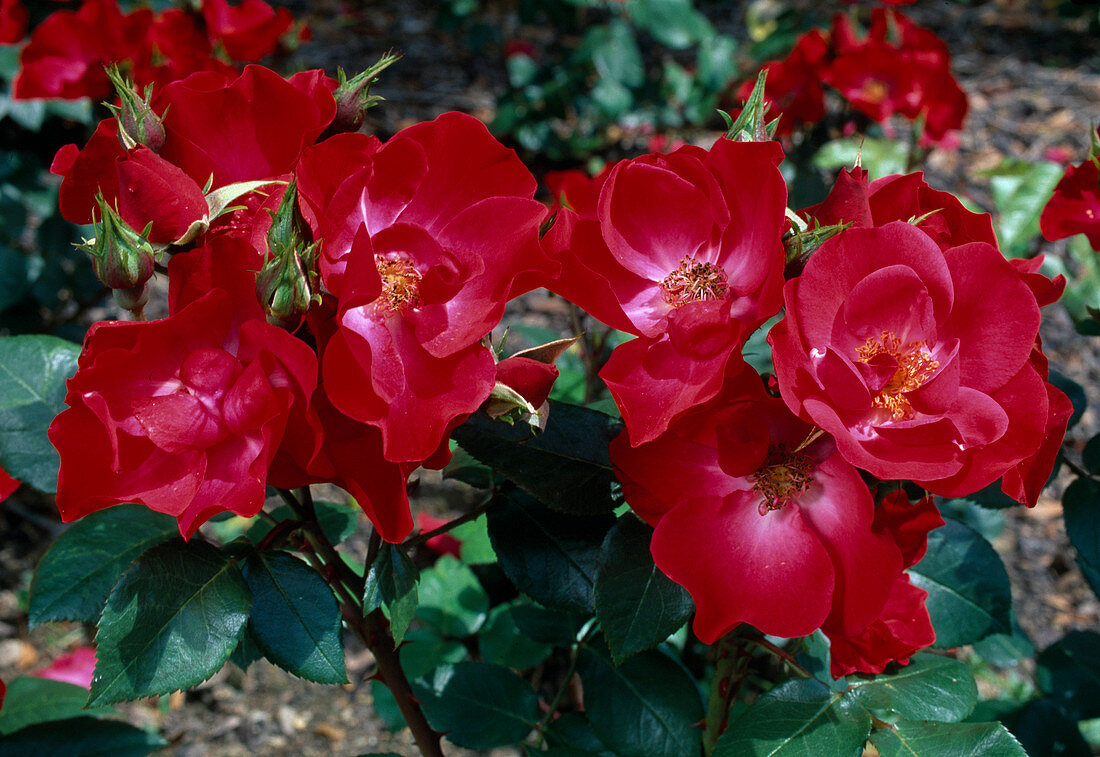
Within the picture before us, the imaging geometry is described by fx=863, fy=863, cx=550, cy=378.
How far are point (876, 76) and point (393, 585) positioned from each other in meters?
1.71

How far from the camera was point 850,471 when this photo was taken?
0.64 m

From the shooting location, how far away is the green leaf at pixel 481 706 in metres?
1.16

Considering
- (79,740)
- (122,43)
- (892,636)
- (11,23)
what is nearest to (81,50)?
(122,43)

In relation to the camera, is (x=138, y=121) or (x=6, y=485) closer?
(x=138, y=121)

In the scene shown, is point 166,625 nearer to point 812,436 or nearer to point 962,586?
point 812,436

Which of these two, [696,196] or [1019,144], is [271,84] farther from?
[1019,144]

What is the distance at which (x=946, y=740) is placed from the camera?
80 centimetres

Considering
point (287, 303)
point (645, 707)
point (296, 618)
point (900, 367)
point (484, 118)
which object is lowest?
point (484, 118)

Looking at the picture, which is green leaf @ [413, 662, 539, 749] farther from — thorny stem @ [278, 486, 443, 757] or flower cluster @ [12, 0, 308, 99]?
flower cluster @ [12, 0, 308, 99]

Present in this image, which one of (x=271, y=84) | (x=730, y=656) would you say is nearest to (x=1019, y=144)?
(x=730, y=656)

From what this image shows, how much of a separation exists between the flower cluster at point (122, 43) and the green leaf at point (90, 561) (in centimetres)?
104

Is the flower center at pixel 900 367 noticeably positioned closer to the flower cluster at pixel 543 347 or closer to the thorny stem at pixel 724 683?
the flower cluster at pixel 543 347

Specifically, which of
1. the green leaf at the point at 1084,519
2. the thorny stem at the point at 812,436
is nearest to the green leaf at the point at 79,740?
the thorny stem at the point at 812,436

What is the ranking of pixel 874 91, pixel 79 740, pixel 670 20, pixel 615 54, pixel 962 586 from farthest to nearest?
pixel 615 54
pixel 670 20
pixel 874 91
pixel 79 740
pixel 962 586
